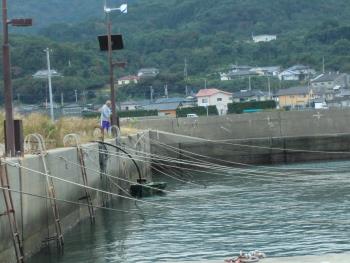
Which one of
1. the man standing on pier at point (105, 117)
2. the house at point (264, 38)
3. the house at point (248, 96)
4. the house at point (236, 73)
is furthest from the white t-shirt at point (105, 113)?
the house at point (264, 38)

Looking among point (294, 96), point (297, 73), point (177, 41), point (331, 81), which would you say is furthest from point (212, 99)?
point (177, 41)

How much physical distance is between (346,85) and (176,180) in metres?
69.9

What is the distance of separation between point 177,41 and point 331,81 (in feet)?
92.4

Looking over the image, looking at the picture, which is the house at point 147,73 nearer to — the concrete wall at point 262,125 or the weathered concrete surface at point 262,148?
the concrete wall at point 262,125

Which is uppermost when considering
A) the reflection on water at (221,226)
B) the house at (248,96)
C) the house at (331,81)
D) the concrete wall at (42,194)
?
the house at (331,81)

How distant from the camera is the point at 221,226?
63.4 ft

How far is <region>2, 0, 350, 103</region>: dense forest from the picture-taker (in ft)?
237

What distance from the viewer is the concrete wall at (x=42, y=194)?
15.0 meters

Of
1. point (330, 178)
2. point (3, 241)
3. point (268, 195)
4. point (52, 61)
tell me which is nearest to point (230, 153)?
point (330, 178)

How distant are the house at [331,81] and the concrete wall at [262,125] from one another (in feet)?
189

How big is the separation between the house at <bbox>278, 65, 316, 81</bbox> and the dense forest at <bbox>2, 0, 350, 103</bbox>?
2.43m

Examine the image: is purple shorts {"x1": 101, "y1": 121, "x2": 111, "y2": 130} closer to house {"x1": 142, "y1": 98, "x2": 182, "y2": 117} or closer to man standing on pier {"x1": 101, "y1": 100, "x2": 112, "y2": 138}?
man standing on pier {"x1": 101, "y1": 100, "x2": 112, "y2": 138}

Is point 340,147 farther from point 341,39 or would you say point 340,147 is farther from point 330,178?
point 341,39

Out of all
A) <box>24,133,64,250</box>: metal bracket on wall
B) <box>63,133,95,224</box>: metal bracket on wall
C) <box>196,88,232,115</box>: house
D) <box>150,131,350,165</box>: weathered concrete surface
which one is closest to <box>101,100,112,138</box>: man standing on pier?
<box>63,133,95,224</box>: metal bracket on wall
